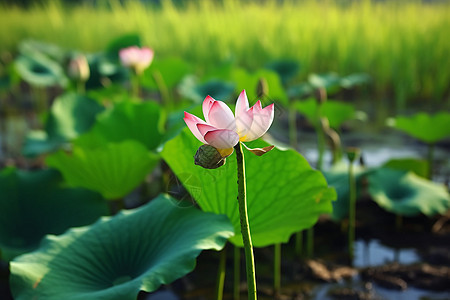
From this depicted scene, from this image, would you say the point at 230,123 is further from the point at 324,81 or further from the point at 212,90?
the point at 324,81

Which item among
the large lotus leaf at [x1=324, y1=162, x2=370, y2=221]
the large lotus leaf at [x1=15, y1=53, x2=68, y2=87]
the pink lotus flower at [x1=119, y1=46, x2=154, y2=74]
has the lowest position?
the large lotus leaf at [x1=324, y1=162, x2=370, y2=221]

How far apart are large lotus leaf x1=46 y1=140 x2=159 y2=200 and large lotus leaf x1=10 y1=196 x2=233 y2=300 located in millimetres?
332

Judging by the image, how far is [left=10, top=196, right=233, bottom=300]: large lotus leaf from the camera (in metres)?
0.88

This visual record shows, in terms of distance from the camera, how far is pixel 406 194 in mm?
1769

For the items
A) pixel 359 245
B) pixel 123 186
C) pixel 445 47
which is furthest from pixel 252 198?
pixel 445 47

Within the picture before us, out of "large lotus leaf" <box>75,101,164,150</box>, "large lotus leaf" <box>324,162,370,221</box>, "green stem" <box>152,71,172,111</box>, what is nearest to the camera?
"large lotus leaf" <box>324,162,370,221</box>

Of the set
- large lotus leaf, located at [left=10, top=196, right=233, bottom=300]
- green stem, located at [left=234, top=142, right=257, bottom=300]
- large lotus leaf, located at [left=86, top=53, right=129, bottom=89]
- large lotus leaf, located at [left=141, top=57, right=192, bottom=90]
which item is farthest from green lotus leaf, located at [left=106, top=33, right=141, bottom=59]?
green stem, located at [left=234, top=142, right=257, bottom=300]

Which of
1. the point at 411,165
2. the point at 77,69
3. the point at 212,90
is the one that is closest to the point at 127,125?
the point at 212,90

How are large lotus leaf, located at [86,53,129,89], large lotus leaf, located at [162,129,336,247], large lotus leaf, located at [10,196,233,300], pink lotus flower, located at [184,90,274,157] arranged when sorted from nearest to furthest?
pink lotus flower, located at [184,90,274,157] → large lotus leaf, located at [10,196,233,300] → large lotus leaf, located at [162,129,336,247] → large lotus leaf, located at [86,53,129,89]

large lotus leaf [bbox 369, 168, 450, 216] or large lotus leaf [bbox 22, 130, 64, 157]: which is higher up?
large lotus leaf [bbox 22, 130, 64, 157]

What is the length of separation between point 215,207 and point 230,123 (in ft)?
1.46

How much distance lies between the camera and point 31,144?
6.84 ft

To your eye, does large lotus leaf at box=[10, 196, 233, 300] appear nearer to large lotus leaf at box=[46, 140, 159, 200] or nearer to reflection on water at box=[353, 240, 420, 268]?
large lotus leaf at box=[46, 140, 159, 200]

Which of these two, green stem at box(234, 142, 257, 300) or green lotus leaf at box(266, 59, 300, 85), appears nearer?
green stem at box(234, 142, 257, 300)
